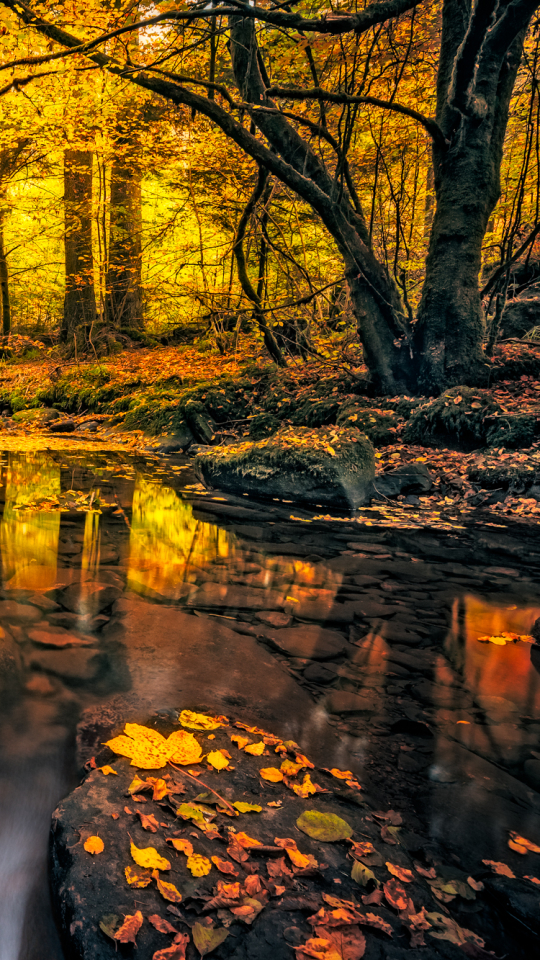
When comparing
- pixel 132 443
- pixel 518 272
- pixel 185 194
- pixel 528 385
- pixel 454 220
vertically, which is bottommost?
pixel 132 443

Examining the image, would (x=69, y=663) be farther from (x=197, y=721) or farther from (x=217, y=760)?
(x=217, y=760)

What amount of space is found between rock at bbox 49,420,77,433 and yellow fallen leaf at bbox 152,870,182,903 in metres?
11.9

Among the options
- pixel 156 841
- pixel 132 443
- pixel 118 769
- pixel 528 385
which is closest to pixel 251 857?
pixel 156 841

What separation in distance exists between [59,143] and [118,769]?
13.1 meters

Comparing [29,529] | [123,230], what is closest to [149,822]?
[29,529]

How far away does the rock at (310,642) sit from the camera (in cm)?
284

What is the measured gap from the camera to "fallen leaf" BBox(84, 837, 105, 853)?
144 centimetres

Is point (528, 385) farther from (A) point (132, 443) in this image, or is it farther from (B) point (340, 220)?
(A) point (132, 443)

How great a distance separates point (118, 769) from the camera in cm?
179

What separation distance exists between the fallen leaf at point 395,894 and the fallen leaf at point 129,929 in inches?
25.8

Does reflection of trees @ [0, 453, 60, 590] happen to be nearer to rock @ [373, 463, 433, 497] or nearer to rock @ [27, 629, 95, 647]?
rock @ [27, 629, 95, 647]

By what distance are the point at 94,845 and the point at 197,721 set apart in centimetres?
71

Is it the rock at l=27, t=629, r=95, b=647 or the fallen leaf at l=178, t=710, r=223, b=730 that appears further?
the rock at l=27, t=629, r=95, b=647

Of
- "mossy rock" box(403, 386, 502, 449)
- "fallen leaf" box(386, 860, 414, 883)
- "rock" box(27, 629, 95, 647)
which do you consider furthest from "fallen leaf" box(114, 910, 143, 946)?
"mossy rock" box(403, 386, 502, 449)
